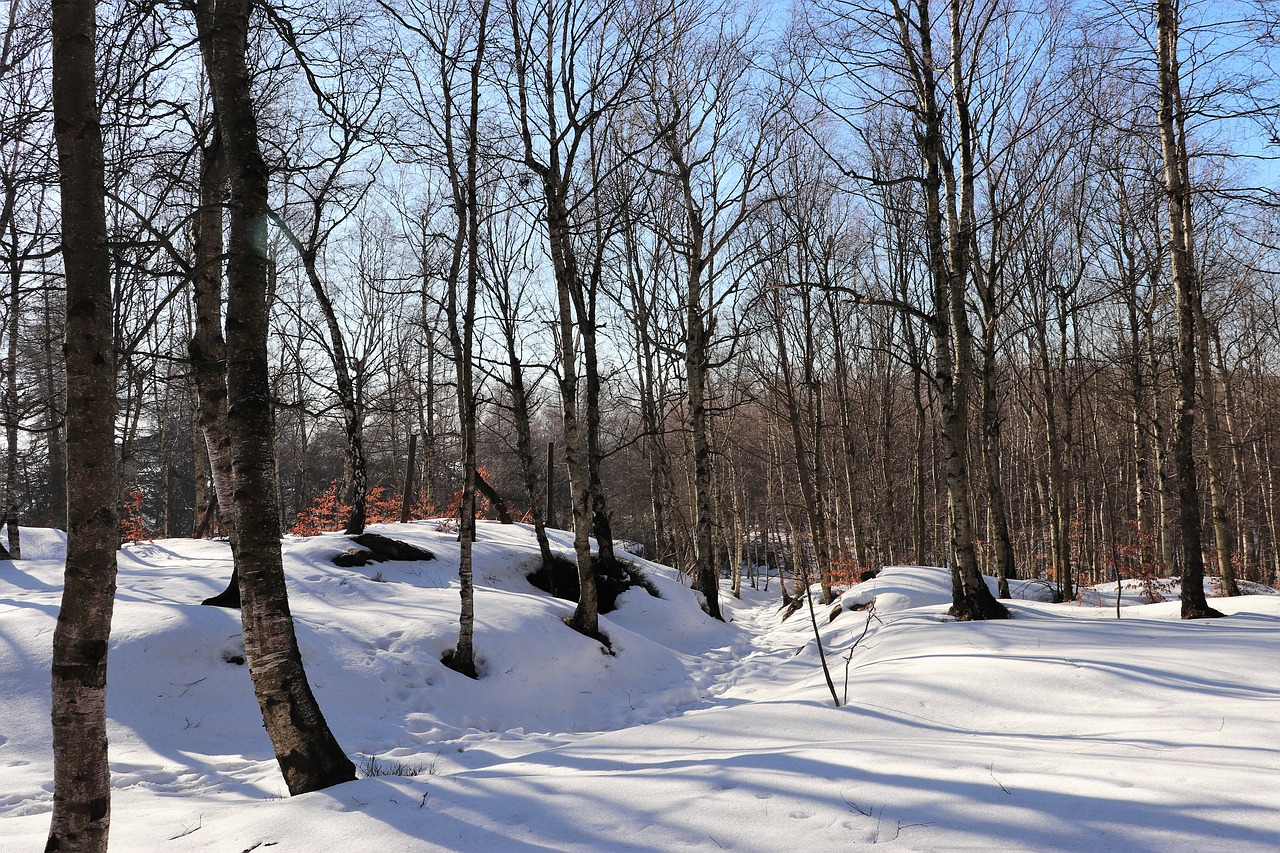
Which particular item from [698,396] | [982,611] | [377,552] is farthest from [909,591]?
[377,552]

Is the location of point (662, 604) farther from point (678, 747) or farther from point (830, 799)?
point (830, 799)

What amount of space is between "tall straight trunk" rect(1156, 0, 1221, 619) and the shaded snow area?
0.61 meters

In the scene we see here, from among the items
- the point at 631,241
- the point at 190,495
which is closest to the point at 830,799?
the point at 631,241

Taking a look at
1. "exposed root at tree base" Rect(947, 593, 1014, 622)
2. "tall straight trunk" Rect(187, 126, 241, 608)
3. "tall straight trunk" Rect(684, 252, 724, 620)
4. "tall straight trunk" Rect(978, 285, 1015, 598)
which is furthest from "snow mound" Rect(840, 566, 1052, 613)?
"tall straight trunk" Rect(187, 126, 241, 608)

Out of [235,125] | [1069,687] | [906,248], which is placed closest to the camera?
[235,125]

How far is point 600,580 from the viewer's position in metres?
12.0

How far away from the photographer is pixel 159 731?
539cm

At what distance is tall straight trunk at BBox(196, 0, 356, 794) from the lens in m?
3.66

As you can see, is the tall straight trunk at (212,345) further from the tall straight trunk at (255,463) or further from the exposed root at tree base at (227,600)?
the tall straight trunk at (255,463)

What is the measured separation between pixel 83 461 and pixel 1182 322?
10807 mm

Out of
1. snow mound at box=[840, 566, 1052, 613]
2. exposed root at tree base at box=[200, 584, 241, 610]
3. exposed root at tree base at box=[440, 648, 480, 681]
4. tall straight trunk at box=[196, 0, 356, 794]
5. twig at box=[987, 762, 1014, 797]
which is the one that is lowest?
snow mound at box=[840, 566, 1052, 613]

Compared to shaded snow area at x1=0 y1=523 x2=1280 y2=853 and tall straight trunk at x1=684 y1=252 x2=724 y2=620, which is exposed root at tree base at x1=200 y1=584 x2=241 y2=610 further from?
tall straight trunk at x1=684 y1=252 x2=724 y2=620

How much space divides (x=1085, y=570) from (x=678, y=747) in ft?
73.6

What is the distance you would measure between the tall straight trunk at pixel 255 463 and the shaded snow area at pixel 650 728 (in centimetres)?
36
